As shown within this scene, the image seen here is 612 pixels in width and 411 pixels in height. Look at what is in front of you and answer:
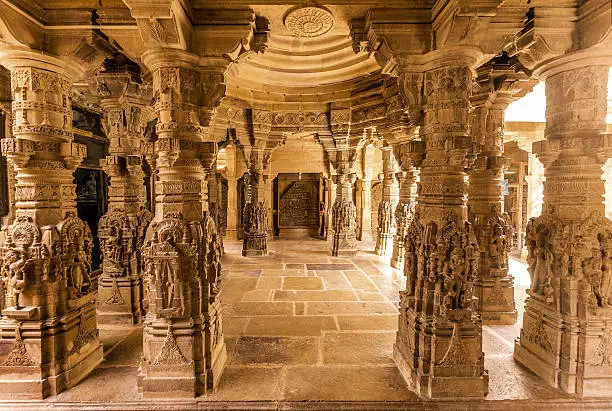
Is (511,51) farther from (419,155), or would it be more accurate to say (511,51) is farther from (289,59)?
(289,59)

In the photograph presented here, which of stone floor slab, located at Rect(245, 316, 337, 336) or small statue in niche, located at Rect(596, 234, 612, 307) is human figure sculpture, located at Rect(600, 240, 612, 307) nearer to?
small statue in niche, located at Rect(596, 234, 612, 307)

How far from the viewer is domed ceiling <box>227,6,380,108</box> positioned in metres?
3.48

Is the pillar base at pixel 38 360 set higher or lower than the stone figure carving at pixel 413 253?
lower

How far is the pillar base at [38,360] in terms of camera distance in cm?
281

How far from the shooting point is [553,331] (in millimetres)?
2973

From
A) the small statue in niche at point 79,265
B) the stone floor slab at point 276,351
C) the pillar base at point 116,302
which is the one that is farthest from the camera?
the pillar base at point 116,302

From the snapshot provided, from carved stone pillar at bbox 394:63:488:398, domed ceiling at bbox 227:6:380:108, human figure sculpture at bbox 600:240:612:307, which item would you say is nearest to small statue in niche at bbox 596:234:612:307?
human figure sculpture at bbox 600:240:612:307

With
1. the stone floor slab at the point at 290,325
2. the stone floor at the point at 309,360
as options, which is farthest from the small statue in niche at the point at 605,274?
the stone floor slab at the point at 290,325

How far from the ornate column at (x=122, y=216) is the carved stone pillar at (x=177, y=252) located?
1.80 meters

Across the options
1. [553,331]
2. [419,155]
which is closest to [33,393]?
[419,155]

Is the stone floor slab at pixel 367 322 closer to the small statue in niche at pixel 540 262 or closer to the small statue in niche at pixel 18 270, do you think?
the small statue in niche at pixel 540 262

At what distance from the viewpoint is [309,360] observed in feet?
11.1

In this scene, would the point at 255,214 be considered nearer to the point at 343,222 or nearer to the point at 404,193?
the point at 343,222

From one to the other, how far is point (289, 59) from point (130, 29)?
3.63m
